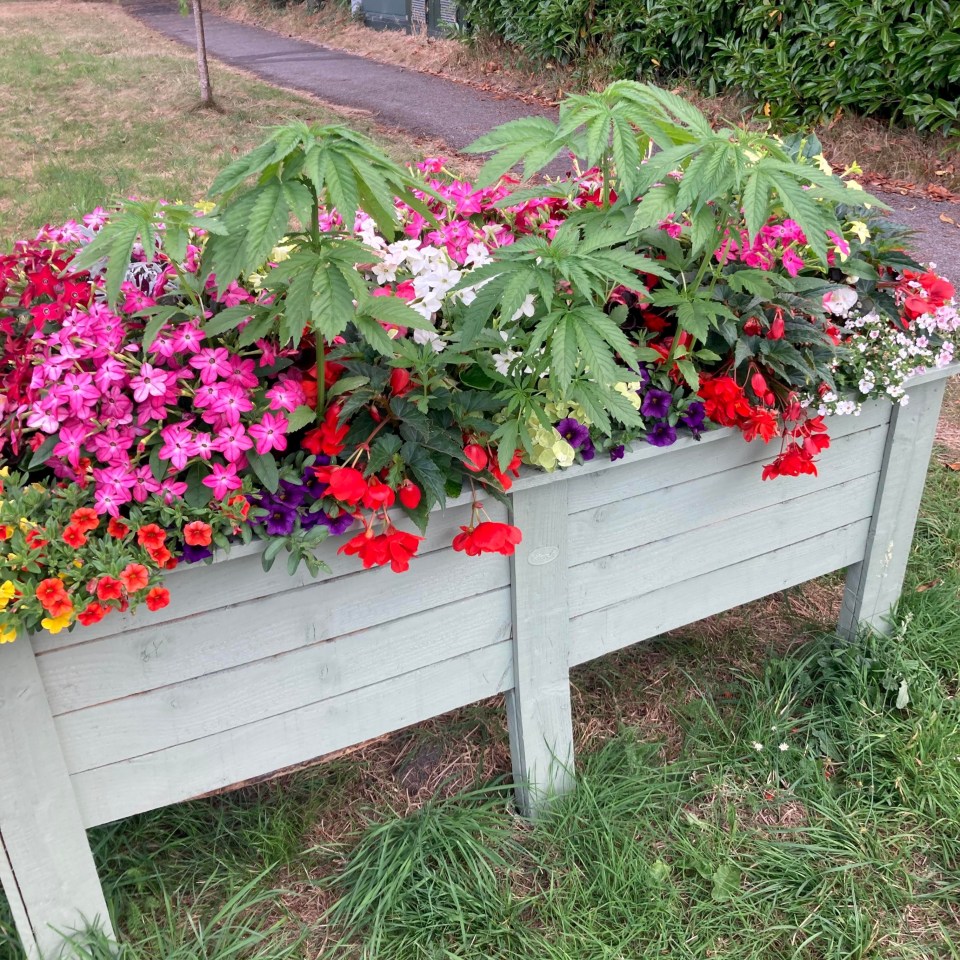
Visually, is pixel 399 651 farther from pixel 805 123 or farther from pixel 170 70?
pixel 170 70

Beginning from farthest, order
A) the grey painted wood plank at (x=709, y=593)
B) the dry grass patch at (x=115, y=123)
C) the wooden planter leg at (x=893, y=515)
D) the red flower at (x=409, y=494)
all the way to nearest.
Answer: the dry grass patch at (x=115, y=123) → the wooden planter leg at (x=893, y=515) → the grey painted wood plank at (x=709, y=593) → the red flower at (x=409, y=494)

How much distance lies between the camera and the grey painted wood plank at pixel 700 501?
1.90 metres

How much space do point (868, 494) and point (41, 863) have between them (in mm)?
1970

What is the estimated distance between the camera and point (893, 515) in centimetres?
240

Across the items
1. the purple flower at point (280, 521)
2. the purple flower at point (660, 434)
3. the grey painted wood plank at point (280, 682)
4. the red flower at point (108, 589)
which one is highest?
the red flower at point (108, 589)

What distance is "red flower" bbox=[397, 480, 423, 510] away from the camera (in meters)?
1.52

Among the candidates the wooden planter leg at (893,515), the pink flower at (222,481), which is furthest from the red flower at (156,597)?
the wooden planter leg at (893,515)

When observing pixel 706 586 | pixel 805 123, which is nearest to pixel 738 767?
pixel 706 586

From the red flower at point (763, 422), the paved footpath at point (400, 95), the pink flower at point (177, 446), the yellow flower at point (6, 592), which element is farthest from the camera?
the paved footpath at point (400, 95)

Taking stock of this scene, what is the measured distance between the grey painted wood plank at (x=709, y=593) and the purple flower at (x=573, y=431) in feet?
1.52

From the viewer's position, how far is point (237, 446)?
1427 mm

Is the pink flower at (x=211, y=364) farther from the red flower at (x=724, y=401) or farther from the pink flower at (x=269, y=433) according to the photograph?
the red flower at (x=724, y=401)

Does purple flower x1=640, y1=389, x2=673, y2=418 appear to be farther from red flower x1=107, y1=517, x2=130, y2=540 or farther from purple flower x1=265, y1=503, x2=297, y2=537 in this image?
red flower x1=107, y1=517, x2=130, y2=540

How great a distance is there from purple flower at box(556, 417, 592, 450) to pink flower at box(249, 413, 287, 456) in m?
0.50
